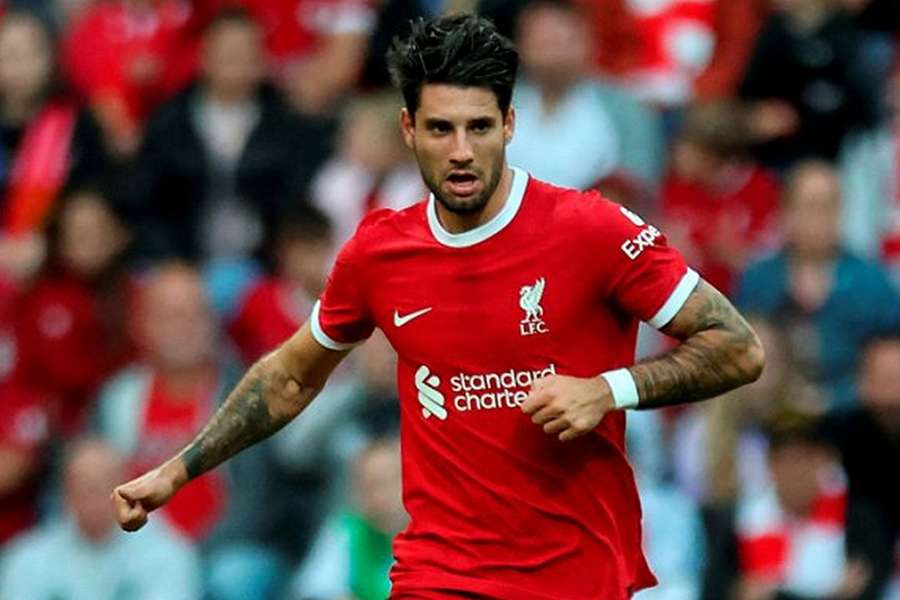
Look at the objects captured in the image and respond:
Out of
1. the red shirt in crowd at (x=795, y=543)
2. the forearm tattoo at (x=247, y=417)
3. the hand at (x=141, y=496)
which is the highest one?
the forearm tattoo at (x=247, y=417)

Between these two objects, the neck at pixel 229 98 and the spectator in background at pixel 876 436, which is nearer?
the spectator in background at pixel 876 436

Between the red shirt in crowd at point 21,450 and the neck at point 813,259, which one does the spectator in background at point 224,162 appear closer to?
the red shirt in crowd at point 21,450

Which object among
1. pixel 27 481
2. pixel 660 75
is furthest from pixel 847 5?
pixel 27 481

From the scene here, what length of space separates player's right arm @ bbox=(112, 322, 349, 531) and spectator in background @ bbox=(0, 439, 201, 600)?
3600 mm

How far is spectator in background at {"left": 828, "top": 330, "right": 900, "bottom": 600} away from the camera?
1016 centimetres

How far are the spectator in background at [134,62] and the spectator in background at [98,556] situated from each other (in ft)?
7.98

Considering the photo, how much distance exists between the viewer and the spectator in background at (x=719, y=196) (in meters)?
11.6

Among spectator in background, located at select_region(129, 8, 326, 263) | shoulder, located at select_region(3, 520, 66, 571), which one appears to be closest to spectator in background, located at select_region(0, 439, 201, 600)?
shoulder, located at select_region(3, 520, 66, 571)

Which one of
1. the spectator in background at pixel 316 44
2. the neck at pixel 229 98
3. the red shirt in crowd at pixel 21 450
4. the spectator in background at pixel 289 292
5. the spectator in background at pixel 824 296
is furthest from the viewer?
the spectator in background at pixel 316 44

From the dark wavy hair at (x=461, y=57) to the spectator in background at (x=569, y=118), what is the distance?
4903 mm

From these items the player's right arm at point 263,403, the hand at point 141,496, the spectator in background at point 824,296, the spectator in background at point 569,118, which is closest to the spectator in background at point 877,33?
the spectator in background at point 824,296

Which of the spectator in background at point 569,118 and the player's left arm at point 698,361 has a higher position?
the player's left arm at point 698,361

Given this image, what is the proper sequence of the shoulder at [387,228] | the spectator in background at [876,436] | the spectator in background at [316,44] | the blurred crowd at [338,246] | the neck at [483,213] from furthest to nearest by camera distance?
the spectator in background at [316,44] → the blurred crowd at [338,246] → the spectator in background at [876,436] → the shoulder at [387,228] → the neck at [483,213]

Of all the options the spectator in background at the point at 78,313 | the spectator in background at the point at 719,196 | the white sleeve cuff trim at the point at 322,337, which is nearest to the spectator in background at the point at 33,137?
the spectator in background at the point at 78,313
